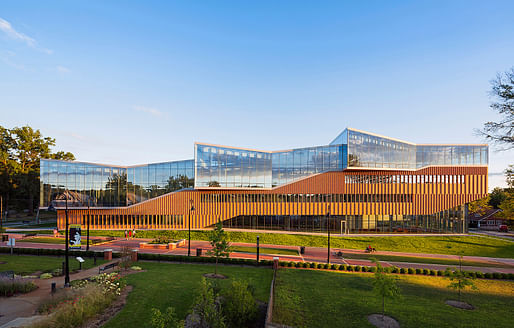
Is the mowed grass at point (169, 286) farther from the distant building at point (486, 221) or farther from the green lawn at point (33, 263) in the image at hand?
the distant building at point (486, 221)

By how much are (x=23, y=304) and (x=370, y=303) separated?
63.9 feet

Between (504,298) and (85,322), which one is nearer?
(85,322)

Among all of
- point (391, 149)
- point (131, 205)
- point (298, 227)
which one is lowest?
point (298, 227)

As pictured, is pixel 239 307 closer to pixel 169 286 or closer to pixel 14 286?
pixel 169 286

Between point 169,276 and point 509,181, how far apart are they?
3248 centimetres

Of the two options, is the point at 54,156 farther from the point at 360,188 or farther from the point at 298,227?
the point at 360,188

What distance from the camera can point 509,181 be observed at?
24359 millimetres

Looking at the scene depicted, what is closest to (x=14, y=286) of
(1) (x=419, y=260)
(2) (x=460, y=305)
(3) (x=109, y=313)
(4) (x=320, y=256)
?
(3) (x=109, y=313)

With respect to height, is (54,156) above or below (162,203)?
above

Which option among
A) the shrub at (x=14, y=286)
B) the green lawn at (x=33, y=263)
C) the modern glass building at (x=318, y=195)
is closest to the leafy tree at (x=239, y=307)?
the shrub at (x=14, y=286)

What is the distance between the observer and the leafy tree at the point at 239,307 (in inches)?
438

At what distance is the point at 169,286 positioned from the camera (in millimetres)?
16625

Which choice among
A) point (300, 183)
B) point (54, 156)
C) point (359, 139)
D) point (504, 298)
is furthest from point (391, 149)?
point (54, 156)

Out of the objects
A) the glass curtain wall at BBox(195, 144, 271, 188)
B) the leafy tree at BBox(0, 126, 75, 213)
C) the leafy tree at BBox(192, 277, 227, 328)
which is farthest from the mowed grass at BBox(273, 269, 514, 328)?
the leafy tree at BBox(0, 126, 75, 213)
